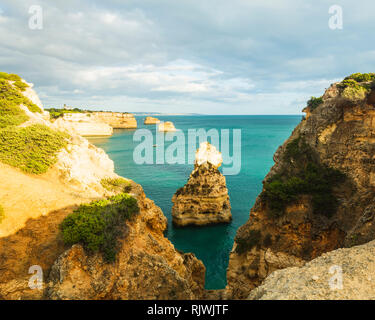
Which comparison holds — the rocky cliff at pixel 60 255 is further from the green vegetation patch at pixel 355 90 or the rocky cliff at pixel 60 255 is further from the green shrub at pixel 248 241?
the green vegetation patch at pixel 355 90

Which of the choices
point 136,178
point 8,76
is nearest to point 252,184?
point 136,178

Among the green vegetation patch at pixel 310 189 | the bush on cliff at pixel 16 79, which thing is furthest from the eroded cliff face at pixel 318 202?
the bush on cliff at pixel 16 79

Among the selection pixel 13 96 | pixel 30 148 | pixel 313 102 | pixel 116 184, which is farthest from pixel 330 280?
pixel 13 96

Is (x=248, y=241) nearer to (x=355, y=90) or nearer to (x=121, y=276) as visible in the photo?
(x=121, y=276)

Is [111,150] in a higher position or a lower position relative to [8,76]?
lower

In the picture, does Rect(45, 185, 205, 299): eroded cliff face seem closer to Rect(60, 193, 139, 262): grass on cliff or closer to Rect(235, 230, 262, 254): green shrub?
Rect(60, 193, 139, 262): grass on cliff

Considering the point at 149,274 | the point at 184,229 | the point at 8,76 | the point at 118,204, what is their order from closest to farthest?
the point at 149,274, the point at 118,204, the point at 8,76, the point at 184,229

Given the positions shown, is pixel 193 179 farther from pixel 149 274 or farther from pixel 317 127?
pixel 149 274
